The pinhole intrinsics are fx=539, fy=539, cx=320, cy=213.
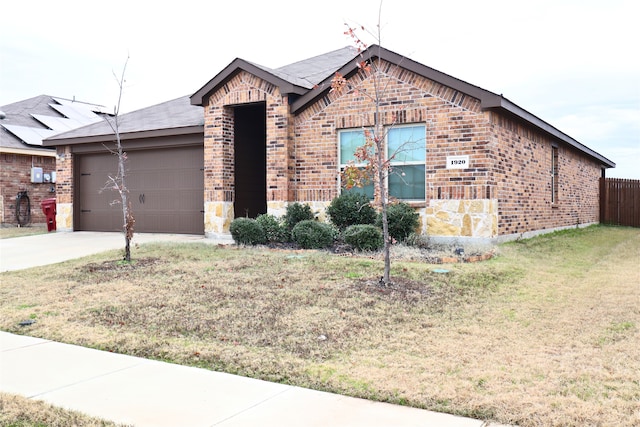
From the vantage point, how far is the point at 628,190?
23984mm

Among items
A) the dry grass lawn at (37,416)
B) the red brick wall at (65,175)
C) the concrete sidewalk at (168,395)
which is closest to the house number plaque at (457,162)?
the concrete sidewalk at (168,395)

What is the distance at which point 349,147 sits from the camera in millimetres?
12641

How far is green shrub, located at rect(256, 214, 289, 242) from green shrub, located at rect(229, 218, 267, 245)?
0.41ft

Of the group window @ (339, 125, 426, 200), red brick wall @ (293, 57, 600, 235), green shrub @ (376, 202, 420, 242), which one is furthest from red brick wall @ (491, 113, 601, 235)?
green shrub @ (376, 202, 420, 242)

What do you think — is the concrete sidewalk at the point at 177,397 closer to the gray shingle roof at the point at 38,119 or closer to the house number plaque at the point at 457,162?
the house number plaque at the point at 457,162

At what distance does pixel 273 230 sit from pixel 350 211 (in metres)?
1.76

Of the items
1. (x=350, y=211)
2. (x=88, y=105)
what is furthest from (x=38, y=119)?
(x=350, y=211)

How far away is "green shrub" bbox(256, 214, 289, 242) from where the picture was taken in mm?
11938

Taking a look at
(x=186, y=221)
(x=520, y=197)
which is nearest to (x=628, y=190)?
(x=520, y=197)

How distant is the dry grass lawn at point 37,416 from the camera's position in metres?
3.46

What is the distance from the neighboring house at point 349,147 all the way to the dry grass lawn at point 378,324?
1.95 metres

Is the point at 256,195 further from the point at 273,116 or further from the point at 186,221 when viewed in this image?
the point at 273,116

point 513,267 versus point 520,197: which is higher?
point 520,197

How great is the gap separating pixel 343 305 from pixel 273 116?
297 inches
